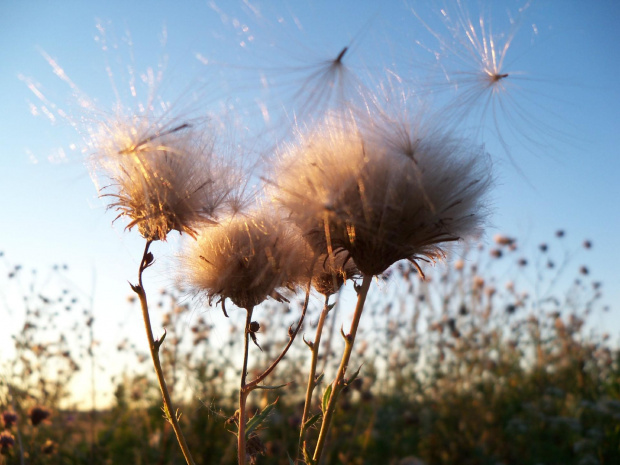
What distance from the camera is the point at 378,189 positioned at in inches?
45.1

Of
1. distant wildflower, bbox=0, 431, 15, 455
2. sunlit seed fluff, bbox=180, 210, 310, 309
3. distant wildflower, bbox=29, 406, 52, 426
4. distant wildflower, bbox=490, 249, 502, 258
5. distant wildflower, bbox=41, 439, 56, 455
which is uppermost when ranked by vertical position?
distant wildflower, bbox=490, 249, 502, 258

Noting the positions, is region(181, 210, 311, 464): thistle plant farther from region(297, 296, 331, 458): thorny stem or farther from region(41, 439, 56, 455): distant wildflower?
region(41, 439, 56, 455): distant wildflower

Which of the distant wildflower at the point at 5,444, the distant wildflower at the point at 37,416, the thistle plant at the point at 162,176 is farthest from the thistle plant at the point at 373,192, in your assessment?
the distant wildflower at the point at 37,416

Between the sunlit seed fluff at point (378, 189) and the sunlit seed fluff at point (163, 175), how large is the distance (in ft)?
0.59

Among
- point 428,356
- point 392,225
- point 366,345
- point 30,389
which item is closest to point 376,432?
point 366,345

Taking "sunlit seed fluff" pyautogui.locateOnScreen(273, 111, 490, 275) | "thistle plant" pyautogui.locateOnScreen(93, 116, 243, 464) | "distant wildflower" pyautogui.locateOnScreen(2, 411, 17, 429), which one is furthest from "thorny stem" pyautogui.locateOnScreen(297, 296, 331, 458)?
"distant wildflower" pyautogui.locateOnScreen(2, 411, 17, 429)

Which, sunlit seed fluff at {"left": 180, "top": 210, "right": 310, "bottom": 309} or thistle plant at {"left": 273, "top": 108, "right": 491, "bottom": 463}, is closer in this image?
thistle plant at {"left": 273, "top": 108, "right": 491, "bottom": 463}

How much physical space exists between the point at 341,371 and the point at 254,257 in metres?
0.36

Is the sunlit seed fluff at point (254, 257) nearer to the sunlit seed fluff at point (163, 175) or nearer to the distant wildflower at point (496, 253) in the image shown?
the sunlit seed fluff at point (163, 175)

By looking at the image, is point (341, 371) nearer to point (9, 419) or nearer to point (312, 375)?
point (312, 375)

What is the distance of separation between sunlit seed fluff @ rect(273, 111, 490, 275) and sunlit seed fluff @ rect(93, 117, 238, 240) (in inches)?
7.1

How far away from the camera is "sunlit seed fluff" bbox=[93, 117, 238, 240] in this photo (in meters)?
1.25

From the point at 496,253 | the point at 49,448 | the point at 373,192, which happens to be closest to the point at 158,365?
the point at 373,192

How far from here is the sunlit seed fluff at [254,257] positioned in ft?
4.23
